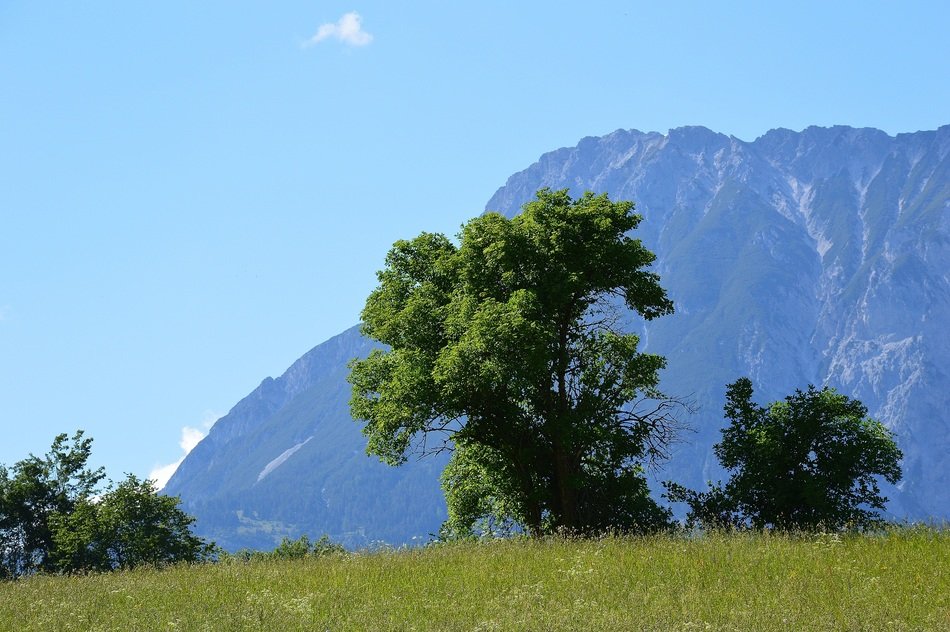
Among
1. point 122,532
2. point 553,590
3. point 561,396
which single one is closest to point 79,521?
point 122,532

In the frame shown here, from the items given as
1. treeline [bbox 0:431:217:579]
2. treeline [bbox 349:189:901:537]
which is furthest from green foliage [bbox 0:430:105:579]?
treeline [bbox 349:189:901:537]

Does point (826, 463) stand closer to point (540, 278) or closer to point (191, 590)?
point (540, 278)

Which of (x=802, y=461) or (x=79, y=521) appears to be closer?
(x=802, y=461)

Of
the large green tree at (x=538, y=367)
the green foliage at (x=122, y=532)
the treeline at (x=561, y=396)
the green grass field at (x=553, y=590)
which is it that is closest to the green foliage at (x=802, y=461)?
the treeline at (x=561, y=396)

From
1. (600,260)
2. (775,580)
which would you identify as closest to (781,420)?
(600,260)

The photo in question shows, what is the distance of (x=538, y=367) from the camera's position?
101 ft

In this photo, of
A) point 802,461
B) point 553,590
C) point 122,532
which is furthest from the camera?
point 122,532

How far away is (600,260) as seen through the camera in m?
33.8

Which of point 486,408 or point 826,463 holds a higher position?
point 486,408

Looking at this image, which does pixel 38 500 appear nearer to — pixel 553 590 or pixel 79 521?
pixel 79 521

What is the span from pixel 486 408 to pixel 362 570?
1426cm

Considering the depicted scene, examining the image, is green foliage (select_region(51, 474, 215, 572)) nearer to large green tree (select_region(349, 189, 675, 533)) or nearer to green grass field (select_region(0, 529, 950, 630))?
large green tree (select_region(349, 189, 675, 533))

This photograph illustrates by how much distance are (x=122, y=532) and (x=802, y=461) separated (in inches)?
1601

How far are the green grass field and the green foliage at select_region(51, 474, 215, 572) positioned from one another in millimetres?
37899
